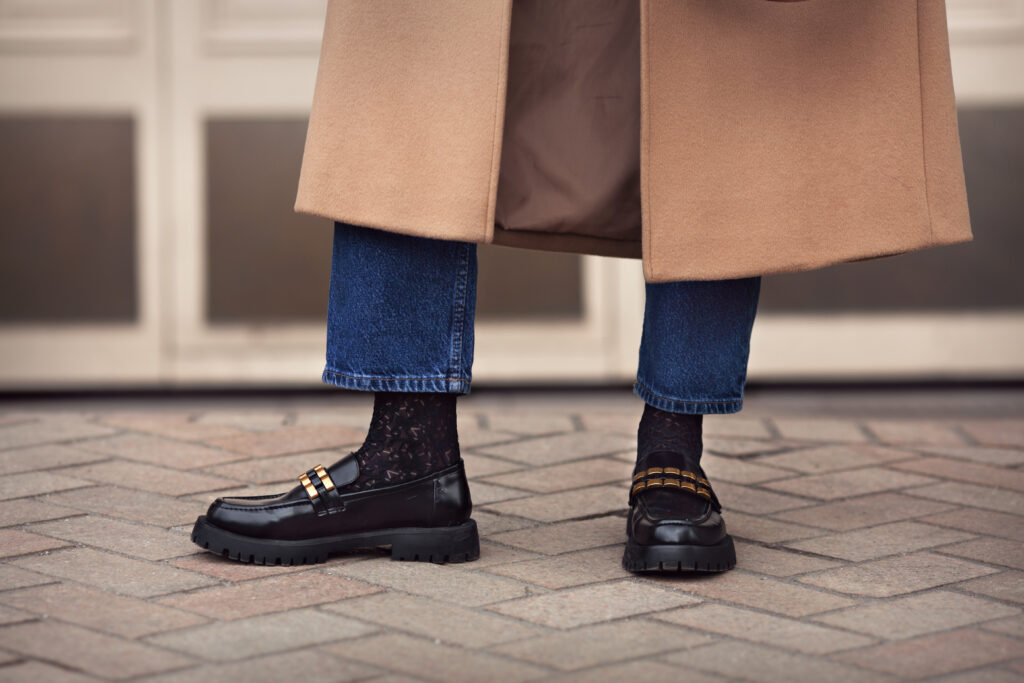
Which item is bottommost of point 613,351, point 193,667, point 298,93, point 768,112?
point 193,667

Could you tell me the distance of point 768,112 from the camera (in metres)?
1.66

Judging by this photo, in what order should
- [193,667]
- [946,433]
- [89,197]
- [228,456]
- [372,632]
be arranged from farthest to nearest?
[89,197] → [946,433] → [228,456] → [372,632] → [193,667]

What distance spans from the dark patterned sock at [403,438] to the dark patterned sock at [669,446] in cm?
29

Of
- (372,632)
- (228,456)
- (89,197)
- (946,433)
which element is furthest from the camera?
(89,197)

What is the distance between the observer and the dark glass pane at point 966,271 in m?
3.12

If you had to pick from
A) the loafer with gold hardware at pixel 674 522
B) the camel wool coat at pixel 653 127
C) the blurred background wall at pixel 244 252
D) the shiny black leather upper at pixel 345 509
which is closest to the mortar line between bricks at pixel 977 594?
the loafer with gold hardware at pixel 674 522

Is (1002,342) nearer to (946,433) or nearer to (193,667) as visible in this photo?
(946,433)

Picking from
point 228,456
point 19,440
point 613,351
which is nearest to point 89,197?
point 19,440

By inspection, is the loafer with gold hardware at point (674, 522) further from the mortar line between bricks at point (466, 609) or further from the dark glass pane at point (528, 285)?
the dark glass pane at point (528, 285)

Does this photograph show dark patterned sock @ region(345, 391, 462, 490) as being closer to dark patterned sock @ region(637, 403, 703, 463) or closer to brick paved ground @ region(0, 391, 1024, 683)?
brick paved ground @ region(0, 391, 1024, 683)

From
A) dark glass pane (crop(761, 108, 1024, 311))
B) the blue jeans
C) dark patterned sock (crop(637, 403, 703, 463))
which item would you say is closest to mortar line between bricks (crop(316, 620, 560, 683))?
the blue jeans

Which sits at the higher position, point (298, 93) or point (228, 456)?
point (298, 93)

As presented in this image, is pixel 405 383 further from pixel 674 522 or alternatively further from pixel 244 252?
pixel 244 252

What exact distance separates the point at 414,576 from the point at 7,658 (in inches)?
20.3
